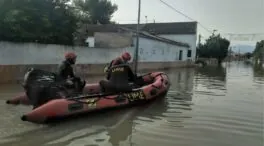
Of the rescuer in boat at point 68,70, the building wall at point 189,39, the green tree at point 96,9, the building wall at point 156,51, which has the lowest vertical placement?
the rescuer in boat at point 68,70

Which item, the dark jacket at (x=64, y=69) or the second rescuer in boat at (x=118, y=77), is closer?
the dark jacket at (x=64, y=69)

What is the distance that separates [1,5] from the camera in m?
16.5

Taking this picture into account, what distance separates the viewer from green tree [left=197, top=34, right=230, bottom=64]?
57884mm

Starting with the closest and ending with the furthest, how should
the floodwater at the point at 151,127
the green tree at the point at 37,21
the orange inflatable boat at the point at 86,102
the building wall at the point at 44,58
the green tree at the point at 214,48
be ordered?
the floodwater at the point at 151,127, the orange inflatable boat at the point at 86,102, the building wall at the point at 44,58, the green tree at the point at 37,21, the green tree at the point at 214,48

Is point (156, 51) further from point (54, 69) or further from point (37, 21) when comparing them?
point (37, 21)

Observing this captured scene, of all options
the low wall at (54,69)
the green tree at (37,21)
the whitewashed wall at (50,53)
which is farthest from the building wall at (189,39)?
the green tree at (37,21)

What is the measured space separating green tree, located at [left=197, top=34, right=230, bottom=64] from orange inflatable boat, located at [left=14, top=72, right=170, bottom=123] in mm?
48433

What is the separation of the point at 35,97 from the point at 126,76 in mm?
2667

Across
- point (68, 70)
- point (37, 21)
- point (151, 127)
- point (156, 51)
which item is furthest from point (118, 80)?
point (156, 51)

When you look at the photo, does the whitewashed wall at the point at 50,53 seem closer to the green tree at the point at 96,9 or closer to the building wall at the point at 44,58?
the building wall at the point at 44,58

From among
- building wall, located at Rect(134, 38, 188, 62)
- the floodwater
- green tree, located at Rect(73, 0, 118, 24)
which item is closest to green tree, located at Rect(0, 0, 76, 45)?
the floodwater

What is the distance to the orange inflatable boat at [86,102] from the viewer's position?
7250 millimetres

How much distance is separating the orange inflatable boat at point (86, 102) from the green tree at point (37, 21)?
7.91 metres

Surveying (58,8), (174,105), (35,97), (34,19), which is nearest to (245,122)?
(174,105)
